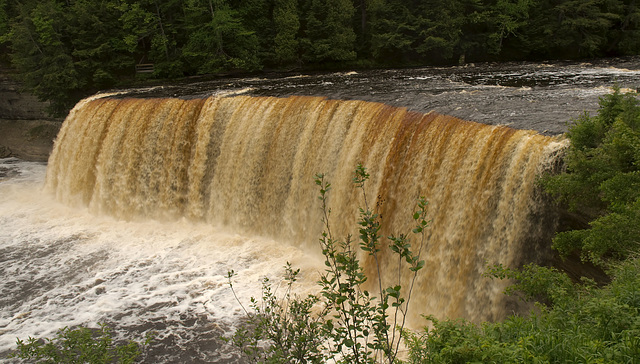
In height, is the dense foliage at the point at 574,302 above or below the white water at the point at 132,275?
above

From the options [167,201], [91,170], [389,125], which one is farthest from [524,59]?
[91,170]

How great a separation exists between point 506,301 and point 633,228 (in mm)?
2466

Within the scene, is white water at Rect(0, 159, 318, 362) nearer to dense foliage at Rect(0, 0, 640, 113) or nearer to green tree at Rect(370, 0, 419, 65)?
dense foliage at Rect(0, 0, 640, 113)

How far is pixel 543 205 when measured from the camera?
7.59 m

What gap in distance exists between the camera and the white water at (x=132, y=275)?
32.3 ft

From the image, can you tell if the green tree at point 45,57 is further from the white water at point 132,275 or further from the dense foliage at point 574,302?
the dense foliage at point 574,302

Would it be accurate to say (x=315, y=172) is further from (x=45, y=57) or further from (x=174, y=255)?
(x=45, y=57)

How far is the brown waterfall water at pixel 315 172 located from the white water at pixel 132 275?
860 mm

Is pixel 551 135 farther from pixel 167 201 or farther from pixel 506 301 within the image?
pixel 167 201

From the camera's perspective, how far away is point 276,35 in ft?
87.1

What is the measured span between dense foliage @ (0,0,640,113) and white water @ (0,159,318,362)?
11326 mm

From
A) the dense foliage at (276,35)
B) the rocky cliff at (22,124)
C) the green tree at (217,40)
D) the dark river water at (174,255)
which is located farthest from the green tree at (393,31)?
the rocky cliff at (22,124)

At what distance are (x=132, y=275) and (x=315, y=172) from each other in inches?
204

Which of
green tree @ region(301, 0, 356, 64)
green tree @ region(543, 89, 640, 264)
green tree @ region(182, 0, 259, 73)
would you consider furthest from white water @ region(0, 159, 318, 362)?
green tree @ region(301, 0, 356, 64)
